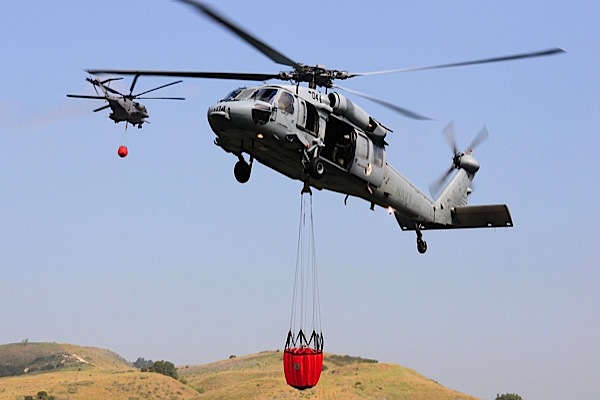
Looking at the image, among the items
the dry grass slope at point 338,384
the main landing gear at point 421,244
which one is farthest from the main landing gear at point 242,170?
the dry grass slope at point 338,384

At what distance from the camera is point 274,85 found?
23531mm

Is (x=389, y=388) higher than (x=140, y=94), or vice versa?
(x=140, y=94)

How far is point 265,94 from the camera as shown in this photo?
2312 cm

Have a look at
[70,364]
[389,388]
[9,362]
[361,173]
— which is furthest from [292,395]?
[9,362]

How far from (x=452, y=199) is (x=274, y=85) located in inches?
476

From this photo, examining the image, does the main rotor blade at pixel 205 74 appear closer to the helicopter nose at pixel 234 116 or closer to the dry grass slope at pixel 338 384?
the helicopter nose at pixel 234 116

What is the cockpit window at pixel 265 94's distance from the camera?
75.2 feet

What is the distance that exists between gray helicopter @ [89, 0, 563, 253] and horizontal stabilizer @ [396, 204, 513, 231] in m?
1.46

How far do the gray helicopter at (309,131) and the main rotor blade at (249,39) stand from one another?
0.03m

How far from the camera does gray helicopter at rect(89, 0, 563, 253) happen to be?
2238 centimetres

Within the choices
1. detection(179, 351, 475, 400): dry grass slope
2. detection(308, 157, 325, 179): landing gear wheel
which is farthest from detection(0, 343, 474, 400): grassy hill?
detection(308, 157, 325, 179): landing gear wheel

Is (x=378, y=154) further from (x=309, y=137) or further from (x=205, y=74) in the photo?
(x=205, y=74)

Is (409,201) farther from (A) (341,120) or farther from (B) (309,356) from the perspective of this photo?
(B) (309,356)

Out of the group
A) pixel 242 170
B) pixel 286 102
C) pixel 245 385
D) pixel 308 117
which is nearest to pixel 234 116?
pixel 286 102
